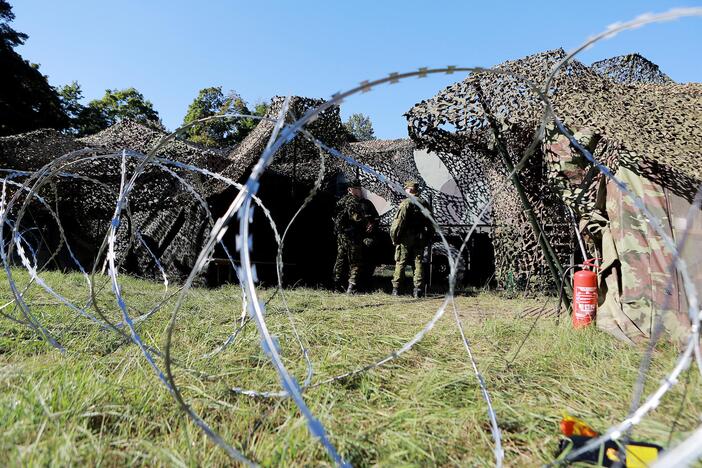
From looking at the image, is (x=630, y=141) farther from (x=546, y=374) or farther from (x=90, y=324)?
(x=90, y=324)

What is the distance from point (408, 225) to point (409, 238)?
0.19 meters

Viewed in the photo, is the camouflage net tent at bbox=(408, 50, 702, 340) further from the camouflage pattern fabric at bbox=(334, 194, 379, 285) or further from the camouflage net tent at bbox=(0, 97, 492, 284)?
the camouflage net tent at bbox=(0, 97, 492, 284)

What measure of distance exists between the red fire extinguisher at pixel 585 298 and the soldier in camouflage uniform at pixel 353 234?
3471 millimetres

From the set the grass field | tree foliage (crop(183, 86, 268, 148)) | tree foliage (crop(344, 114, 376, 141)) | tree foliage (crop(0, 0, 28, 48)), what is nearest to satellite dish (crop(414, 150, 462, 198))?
the grass field

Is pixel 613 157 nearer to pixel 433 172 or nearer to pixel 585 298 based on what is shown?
pixel 585 298

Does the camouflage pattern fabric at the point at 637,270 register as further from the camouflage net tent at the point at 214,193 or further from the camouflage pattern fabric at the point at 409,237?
the camouflage net tent at the point at 214,193

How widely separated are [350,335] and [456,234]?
451 centimetres

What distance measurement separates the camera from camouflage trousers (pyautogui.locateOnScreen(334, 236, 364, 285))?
6.83 m

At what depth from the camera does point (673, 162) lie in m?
3.04

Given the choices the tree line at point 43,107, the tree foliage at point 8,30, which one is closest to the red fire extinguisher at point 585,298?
the tree line at point 43,107

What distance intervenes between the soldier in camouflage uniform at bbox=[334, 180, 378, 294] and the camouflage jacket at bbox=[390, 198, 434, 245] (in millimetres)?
486

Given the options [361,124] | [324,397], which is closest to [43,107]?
[324,397]

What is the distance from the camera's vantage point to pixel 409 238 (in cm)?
673

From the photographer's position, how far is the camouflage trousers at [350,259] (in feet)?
22.4
